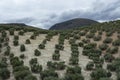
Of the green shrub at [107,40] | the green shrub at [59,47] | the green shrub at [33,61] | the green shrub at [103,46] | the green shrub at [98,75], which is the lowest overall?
the green shrub at [98,75]

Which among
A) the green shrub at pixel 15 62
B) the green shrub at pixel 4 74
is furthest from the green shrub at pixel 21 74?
the green shrub at pixel 15 62

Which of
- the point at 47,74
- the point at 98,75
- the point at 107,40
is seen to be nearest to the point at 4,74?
the point at 47,74

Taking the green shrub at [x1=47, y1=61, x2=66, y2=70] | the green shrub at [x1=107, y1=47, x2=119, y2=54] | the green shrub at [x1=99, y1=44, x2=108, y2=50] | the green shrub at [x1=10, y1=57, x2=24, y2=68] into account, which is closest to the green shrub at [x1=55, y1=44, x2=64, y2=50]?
the green shrub at [x1=99, y1=44, x2=108, y2=50]

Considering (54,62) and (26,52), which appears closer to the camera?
(54,62)

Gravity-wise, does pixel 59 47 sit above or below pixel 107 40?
below

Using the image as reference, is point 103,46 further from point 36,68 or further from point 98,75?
point 98,75

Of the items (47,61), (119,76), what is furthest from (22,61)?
(119,76)

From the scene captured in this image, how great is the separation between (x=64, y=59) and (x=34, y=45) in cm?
724

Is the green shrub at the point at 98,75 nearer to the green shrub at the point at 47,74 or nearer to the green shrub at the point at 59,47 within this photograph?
the green shrub at the point at 47,74

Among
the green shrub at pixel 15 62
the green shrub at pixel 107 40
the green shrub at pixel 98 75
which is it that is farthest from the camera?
the green shrub at pixel 107 40

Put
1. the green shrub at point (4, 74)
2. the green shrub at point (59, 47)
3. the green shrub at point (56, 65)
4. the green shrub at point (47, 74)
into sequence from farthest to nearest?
the green shrub at point (59, 47), the green shrub at point (56, 65), the green shrub at point (4, 74), the green shrub at point (47, 74)

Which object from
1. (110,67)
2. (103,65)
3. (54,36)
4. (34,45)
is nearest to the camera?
(110,67)

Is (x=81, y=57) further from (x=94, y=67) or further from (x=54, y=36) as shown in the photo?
(x=54, y=36)

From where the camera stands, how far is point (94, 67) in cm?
2786
